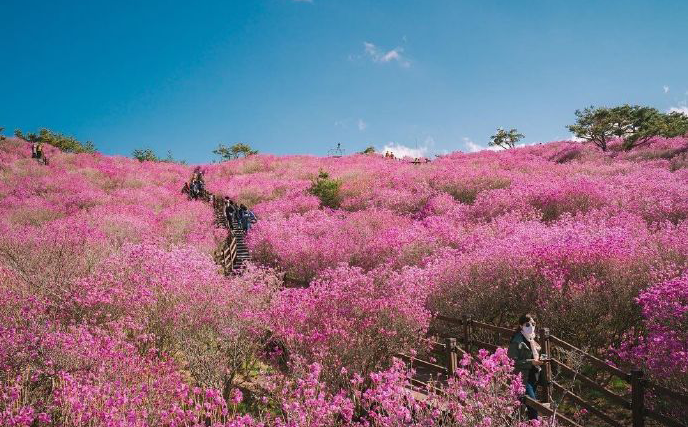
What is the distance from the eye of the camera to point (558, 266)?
35.5 ft

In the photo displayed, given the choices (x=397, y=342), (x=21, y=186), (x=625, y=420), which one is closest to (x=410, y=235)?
(x=397, y=342)

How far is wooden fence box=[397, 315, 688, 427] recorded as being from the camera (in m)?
6.08

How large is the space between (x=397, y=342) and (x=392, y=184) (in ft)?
64.1

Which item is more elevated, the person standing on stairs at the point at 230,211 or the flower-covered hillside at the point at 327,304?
the person standing on stairs at the point at 230,211

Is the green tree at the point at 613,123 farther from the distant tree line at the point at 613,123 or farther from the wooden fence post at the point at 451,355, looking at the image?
the wooden fence post at the point at 451,355

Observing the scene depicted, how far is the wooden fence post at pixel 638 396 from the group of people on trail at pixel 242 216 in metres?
18.4

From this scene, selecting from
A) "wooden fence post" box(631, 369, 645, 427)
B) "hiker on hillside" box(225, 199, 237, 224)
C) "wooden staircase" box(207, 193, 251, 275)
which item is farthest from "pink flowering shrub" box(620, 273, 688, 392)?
"hiker on hillside" box(225, 199, 237, 224)

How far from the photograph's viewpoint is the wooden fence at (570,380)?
608 cm

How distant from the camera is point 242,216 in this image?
73.8 feet

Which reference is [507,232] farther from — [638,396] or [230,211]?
[230,211]

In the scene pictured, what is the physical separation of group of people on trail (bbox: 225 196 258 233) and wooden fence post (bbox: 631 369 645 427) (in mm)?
18353

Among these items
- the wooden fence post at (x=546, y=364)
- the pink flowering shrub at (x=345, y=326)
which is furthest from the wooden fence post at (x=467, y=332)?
the wooden fence post at (x=546, y=364)

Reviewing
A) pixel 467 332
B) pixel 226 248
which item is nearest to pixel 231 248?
pixel 226 248

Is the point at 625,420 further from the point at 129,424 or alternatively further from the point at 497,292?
the point at 129,424
